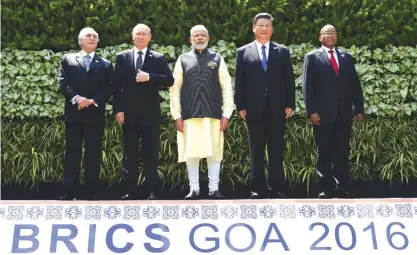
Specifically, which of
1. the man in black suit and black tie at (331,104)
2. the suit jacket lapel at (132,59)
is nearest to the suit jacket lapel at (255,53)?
the man in black suit and black tie at (331,104)

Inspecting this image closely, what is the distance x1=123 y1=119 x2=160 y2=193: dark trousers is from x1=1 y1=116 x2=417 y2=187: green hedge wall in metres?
0.90

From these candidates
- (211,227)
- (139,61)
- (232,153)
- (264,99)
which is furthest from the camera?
(232,153)

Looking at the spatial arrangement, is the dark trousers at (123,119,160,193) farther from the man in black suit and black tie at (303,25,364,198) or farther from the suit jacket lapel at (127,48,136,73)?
the man in black suit and black tie at (303,25,364,198)

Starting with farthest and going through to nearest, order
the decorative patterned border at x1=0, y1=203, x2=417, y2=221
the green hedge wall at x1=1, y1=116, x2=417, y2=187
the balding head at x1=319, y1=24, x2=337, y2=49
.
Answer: the green hedge wall at x1=1, y1=116, x2=417, y2=187 → the balding head at x1=319, y1=24, x2=337, y2=49 → the decorative patterned border at x1=0, y1=203, x2=417, y2=221

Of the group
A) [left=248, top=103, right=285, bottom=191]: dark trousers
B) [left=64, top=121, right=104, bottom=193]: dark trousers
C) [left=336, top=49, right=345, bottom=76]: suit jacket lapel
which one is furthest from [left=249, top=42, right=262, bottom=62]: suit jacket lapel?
[left=64, top=121, right=104, bottom=193]: dark trousers

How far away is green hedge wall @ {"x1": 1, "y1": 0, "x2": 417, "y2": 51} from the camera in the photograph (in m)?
6.71

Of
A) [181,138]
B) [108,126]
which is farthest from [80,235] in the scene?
[108,126]

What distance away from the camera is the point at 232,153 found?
6.61m

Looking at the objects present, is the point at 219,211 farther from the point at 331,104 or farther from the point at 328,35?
the point at 328,35

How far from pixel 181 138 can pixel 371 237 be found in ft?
6.56

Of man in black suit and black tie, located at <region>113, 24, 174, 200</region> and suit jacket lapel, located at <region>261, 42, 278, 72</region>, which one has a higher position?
suit jacket lapel, located at <region>261, 42, 278, 72</region>

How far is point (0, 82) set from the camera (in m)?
6.75

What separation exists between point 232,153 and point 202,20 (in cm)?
141

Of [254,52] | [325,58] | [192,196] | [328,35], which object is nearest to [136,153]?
[192,196]
